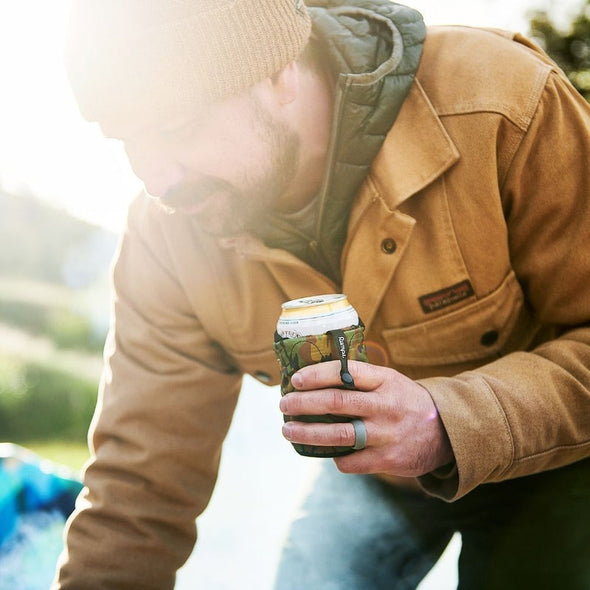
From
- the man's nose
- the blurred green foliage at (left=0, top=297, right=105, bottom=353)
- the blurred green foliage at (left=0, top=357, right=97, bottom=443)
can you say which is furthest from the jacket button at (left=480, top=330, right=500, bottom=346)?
the blurred green foliage at (left=0, top=297, right=105, bottom=353)

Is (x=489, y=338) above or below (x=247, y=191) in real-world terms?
below

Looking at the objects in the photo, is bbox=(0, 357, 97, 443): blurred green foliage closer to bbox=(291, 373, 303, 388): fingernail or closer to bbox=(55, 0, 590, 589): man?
bbox=(55, 0, 590, 589): man

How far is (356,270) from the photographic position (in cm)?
188

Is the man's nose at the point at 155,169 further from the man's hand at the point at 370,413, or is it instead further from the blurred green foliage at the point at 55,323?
the blurred green foliage at the point at 55,323

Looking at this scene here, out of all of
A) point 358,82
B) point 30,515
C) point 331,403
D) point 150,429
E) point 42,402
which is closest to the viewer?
point 331,403

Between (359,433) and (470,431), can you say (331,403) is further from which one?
(470,431)

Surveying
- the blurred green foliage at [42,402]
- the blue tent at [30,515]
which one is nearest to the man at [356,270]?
the blue tent at [30,515]

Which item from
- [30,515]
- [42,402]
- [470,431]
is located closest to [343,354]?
[470,431]

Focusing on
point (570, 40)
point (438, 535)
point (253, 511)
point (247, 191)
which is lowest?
point (253, 511)

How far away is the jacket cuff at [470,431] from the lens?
1497mm

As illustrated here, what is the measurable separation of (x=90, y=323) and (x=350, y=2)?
5.23 metres

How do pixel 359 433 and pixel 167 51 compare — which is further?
pixel 167 51

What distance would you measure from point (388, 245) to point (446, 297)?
0.21 metres

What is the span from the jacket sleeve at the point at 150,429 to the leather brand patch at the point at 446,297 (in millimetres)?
719
